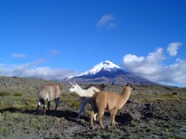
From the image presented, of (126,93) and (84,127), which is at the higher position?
(126,93)

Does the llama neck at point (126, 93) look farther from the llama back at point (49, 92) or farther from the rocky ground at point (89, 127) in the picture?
the llama back at point (49, 92)

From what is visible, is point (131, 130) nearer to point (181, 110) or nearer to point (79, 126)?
→ point (79, 126)

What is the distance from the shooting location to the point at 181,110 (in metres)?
19.2

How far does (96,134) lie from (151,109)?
9.89m

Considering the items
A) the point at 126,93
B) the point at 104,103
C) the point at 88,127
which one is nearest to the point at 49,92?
the point at 88,127

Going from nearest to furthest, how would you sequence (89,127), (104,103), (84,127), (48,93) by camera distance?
(104,103) < (89,127) < (84,127) < (48,93)

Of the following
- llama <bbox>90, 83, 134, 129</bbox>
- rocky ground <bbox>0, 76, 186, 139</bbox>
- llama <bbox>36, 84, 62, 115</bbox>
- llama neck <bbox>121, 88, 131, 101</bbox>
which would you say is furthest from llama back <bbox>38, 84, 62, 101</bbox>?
llama neck <bbox>121, 88, 131, 101</bbox>

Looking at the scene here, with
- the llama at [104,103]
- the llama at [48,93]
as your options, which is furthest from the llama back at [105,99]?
the llama at [48,93]

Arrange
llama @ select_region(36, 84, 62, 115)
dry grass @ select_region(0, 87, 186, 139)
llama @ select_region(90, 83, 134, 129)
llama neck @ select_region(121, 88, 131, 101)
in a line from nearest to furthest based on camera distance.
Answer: dry grass @ select_region(0, 87, 186, 139) < llama @ select_region(90, 83, 134, 129) < llama neck @ select_region(121, 88, 131, 101) < llama @ select_region(36, 84, 62, 115)

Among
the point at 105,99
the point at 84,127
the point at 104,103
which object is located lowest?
the point at 84,127

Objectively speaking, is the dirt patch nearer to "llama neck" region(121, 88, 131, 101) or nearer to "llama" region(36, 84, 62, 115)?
"llama" region(36, 84, 62, 115)

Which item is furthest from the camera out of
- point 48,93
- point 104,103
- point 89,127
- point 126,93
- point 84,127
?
point 48,93

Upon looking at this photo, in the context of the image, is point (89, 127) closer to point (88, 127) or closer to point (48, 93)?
point (88, 127)

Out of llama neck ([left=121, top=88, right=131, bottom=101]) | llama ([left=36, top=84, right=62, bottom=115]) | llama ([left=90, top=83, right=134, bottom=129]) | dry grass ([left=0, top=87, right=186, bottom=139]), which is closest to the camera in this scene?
dry grass ([left=0, top=87, right=186, bottom=139])
